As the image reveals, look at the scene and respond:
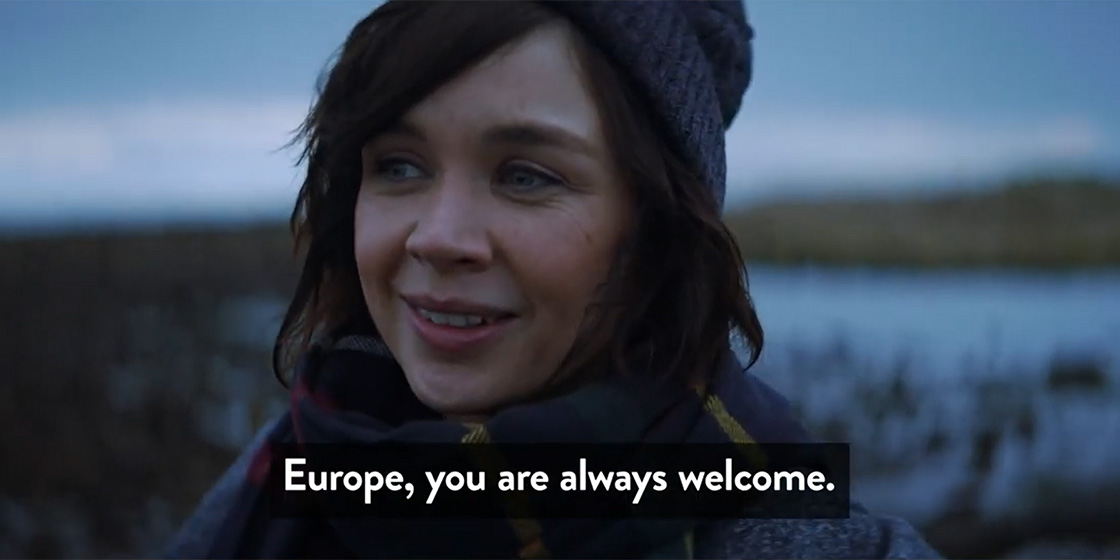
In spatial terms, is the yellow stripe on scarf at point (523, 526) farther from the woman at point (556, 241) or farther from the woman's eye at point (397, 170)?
the woman's eye at point (397, 170)

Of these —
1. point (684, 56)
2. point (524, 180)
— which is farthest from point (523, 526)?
point (684, 56)

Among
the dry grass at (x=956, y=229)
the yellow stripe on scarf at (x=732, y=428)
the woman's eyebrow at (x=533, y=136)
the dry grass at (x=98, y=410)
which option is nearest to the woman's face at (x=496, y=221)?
the woman's eyebrow at (x=533, y=136)

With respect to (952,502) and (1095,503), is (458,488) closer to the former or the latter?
(952,502)

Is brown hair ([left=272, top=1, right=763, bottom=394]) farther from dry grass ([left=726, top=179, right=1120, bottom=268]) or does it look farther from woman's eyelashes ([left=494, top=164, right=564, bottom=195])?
dry grass ([left=726, top=179, right=1120, bottom=268])

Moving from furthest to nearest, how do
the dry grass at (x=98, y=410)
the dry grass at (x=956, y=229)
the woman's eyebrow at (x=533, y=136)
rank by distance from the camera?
the dry grass at (x=98, y=410)
the dry grass at (x=956, y=229)
the woman's eyebrow at (x=533, y=136)

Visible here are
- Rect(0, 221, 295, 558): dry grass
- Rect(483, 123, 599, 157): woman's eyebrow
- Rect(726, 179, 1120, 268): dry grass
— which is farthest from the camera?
Rect(0, 221, 295, 558): dry grass
